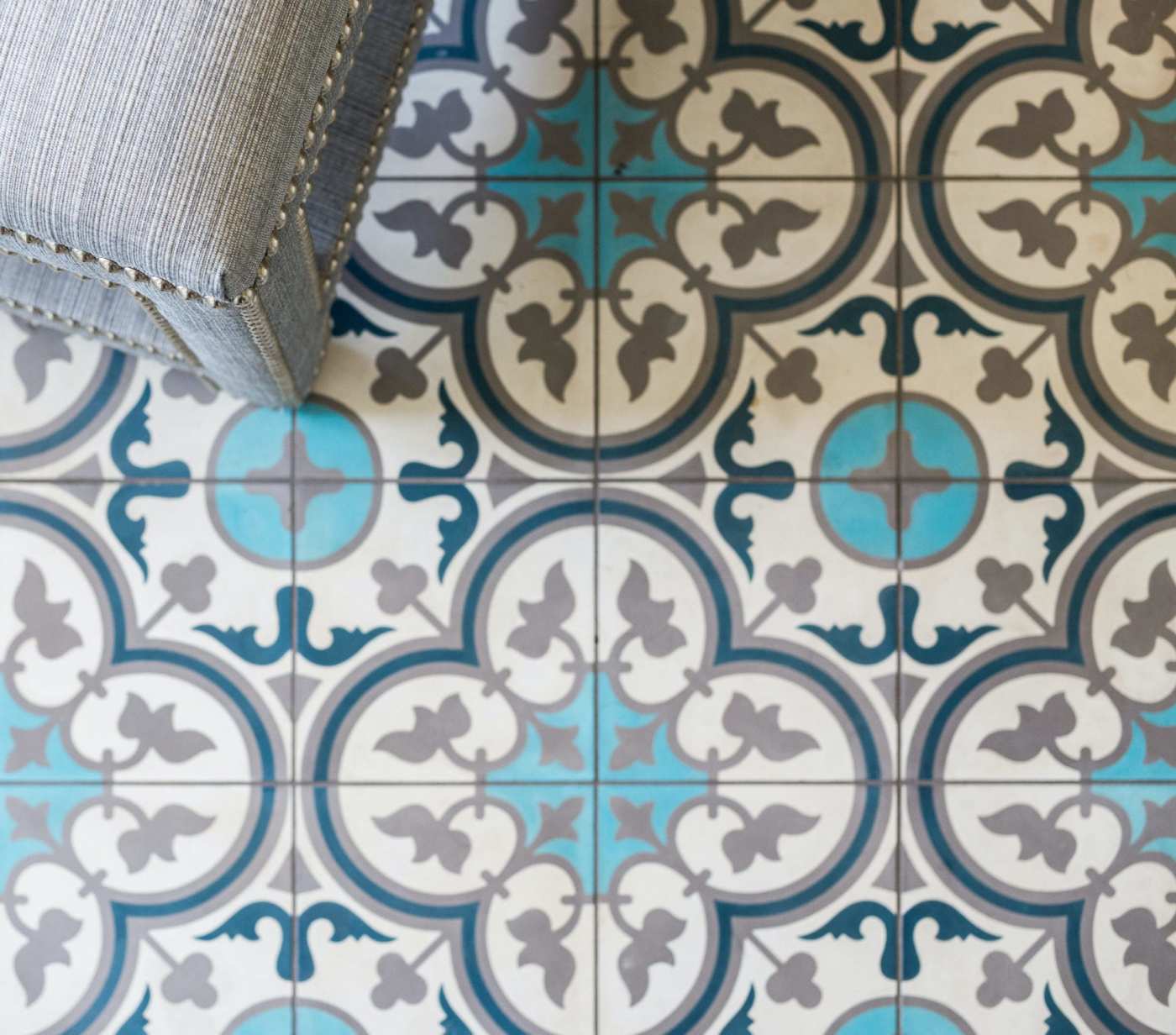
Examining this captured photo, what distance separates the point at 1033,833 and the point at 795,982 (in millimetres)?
252

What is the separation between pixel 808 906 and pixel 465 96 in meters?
0.79

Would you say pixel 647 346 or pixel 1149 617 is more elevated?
pixel 647 346

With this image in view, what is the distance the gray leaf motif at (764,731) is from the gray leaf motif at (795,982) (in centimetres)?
18

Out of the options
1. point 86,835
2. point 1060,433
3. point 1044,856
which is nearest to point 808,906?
point 1044,856

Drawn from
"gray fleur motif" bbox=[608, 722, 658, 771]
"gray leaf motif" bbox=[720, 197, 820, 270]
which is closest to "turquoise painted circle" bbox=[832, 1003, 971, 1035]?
"gray fleur motif" bbox=[608, 722, 658, 771]

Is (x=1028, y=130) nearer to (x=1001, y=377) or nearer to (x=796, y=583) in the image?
(x=1001, y=377)

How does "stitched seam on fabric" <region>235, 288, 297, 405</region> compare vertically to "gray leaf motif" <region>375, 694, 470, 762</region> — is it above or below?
above

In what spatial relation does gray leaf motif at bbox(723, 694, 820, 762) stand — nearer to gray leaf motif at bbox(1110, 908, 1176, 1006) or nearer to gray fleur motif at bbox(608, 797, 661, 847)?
gray fleur motif at bbox(608, 797, 661, 847)

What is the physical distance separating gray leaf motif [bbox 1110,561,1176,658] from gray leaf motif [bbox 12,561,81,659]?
0.94m

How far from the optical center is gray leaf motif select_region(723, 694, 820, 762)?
3.23ft

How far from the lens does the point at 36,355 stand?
3.27ft

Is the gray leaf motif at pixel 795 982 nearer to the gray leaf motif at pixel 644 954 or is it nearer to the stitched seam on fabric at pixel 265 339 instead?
the gray leaf motif at pixel 644 954

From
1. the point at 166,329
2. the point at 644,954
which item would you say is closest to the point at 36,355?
the point at 166,329

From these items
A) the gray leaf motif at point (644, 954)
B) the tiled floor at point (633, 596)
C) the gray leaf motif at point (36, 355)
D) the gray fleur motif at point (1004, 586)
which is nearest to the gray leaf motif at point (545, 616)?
the tiled floor at point (633, 596)
